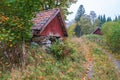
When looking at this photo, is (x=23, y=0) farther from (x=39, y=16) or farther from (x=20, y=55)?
(x=39, y=16)

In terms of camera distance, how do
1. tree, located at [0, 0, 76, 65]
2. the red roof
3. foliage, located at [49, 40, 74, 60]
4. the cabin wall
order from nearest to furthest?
tree, located at [0, 0, 76, 65] < the red roof < foliage, located at [49, 40, 74, 60] < the cabin wall

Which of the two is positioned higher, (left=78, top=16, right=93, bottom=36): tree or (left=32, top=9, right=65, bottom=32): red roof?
(left=32, top=9, right=65, bottom=32): red roof

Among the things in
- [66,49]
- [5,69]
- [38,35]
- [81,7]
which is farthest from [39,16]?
[81,7]

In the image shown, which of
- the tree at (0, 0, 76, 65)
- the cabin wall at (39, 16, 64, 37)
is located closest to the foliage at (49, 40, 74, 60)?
the cabin wall at (39, 16, 64, 37)

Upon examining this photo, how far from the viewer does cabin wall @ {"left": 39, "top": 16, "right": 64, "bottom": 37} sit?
14.8 meters

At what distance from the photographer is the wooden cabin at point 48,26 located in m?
14.0

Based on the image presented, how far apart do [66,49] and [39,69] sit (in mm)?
4502

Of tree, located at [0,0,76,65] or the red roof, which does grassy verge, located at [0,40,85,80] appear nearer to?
tree, located at [0,0,76,65]

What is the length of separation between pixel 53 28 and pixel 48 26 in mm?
718

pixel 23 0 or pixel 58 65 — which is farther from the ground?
pixel 23 0

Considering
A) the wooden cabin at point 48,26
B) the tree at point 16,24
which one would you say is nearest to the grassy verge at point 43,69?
the tree at point 16,24

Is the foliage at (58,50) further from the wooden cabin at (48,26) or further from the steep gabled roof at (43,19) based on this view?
the steep gabled roof at (43,19)

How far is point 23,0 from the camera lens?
9.11 m

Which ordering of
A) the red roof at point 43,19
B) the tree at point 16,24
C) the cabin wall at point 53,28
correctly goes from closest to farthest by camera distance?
1. the tree at point 16,24
2. the red roof at point 43,19
3. the cabin wall at point 53,28
